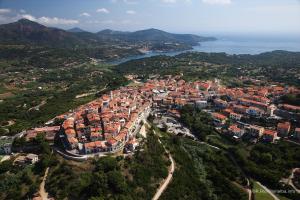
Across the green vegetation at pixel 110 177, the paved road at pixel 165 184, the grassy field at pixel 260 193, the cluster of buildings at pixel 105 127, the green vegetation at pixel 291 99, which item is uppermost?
the green vegetation at pixel 291 99

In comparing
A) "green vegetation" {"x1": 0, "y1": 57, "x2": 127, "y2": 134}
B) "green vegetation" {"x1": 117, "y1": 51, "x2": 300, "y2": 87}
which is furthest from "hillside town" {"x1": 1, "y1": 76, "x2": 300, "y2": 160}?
"green vegetation" {"x1": 117, "y1": 51, "x2": 300, "y2": 87}

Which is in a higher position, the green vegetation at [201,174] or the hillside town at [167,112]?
the hillside town at [167,112]

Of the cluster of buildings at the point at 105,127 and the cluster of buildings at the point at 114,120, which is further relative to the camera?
the cluster of buildings at the point at 114,120

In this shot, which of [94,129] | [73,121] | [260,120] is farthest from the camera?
[260,120]

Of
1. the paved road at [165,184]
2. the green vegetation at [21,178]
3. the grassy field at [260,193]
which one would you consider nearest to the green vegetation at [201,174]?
the paved road at [165,184]

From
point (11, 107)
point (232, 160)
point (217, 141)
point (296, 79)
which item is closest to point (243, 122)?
point (217, 141)

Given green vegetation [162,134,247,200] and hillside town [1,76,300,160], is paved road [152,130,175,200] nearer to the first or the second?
green vegetation [162,134,247,200]

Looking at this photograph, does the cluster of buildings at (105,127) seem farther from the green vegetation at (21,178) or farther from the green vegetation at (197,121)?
the green vegetation at (197,121)

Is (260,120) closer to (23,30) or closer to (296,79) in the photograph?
(296,79)
